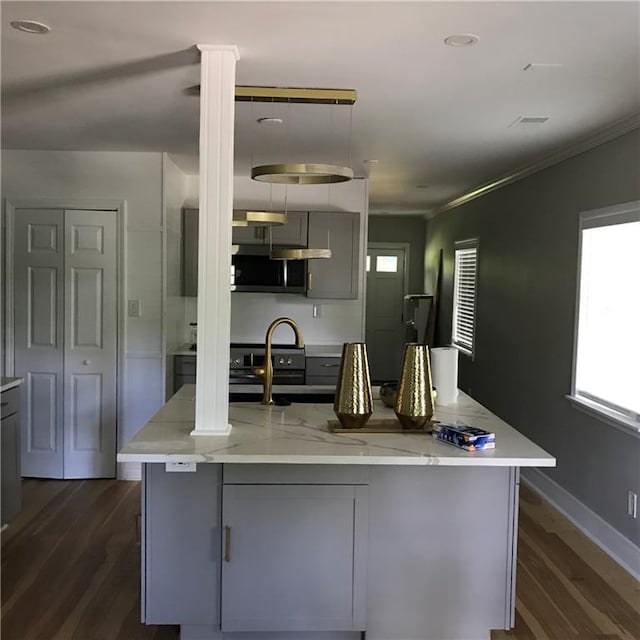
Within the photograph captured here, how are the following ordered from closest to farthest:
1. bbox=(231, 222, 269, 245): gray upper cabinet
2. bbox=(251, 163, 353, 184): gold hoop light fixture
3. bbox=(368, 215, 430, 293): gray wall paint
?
Result: bbox=(251, 163, 353, 184): gold hoop light fixture < bbox=(231, 222, 269, 245): gray upper cabinet < bbox=(368, 215, 430, 293): gray wall paint

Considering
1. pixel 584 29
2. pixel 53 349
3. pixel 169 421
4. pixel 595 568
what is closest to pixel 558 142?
pixel 584 29

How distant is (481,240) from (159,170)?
3197 millimetres

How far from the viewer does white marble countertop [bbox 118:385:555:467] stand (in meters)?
2.40

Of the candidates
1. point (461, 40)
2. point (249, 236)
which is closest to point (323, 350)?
point (249, 236)

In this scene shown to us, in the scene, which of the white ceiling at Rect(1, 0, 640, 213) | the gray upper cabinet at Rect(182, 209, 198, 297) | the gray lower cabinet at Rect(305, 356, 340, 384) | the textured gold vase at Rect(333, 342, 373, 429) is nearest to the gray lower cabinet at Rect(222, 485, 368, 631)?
the textured gold vase at Rect(333, 342, 373, 429)

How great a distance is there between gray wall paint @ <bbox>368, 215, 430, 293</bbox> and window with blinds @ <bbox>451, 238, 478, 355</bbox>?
1.93 meters

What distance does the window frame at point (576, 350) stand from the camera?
354 cm

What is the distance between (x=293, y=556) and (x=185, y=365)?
2.74m

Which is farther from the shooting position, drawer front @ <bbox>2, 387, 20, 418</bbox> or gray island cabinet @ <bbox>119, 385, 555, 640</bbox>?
drawer front @ <bbox>2, 387, 20, 418</bbox>

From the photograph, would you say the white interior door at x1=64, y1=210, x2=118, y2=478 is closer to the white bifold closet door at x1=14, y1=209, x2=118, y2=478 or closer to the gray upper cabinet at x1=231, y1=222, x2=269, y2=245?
the white bifold closet door at x1=14, y1=209, x2=118, y2=478

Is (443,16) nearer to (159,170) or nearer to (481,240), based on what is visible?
(159,170)

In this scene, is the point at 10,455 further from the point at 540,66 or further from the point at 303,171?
the point at 540,66

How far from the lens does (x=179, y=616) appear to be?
101 inches

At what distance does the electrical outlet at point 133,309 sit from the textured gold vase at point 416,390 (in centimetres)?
269
